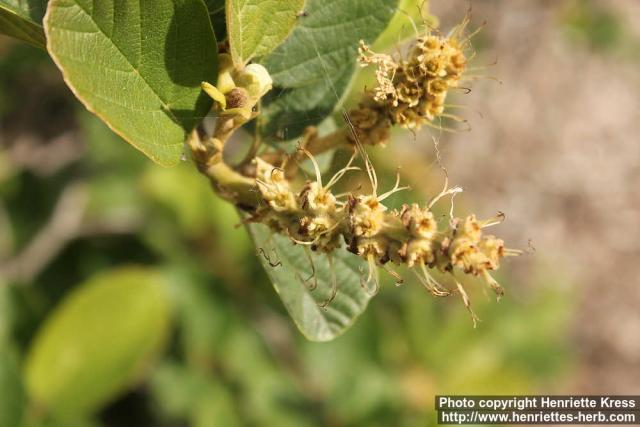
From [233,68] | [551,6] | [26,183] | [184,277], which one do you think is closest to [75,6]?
[233,68]

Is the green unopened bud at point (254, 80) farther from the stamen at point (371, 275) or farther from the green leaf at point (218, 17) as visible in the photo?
the stamen at point (371, 275)

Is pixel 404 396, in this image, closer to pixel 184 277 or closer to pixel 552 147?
pixel 184 277

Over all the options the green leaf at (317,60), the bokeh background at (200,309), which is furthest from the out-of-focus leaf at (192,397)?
the green leaf at (317,60)

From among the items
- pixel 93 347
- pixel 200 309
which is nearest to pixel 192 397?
pixel 200 309

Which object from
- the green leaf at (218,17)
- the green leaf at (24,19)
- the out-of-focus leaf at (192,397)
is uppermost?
the green leaf at (24,19)

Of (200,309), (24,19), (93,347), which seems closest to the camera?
(24,19)

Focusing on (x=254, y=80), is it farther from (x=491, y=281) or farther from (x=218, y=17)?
(x=491, y=281)
